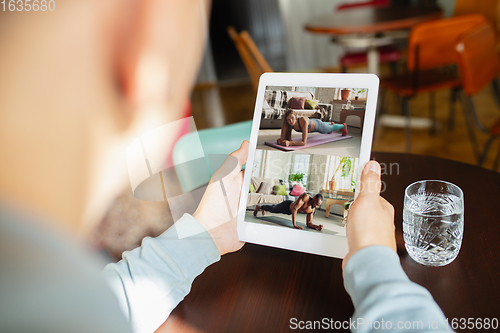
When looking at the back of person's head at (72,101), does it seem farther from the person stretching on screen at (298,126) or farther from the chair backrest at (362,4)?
the chair backrest at (362,4)

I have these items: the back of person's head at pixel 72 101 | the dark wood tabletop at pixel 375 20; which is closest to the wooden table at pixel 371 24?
the dark wood tabletop at pixel 375 20

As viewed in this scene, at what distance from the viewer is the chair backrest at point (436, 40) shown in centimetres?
145

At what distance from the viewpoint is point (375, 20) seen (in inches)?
72.7

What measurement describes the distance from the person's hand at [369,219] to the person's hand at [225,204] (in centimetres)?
Result: 19

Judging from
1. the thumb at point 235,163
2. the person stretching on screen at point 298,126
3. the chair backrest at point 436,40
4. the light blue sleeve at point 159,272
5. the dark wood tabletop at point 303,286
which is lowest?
the dark wood tabletop at point 303,286

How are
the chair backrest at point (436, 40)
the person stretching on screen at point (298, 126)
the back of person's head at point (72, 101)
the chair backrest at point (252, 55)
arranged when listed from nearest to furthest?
1. the person stretching on screen at point (298, 126)
2. the back of person's head at point (72, 101)
3. the chair backrest at point (436, 40)
4. the chair backrest at point (252, 55)

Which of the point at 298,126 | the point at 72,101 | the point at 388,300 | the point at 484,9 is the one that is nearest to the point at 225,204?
the point at 298,126

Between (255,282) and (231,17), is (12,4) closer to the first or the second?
(255,282)

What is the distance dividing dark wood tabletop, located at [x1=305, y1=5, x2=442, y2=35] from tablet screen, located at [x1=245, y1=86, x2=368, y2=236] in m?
1.42

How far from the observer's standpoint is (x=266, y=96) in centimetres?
57

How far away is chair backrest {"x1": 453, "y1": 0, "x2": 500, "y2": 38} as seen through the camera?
1.90 meters

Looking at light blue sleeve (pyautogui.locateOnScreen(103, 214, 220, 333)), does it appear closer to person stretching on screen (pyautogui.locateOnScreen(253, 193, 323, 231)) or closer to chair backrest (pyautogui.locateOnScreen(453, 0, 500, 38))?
person stretching on screen (pyautogui.locateOnScreen(253, 193, 323, 231))

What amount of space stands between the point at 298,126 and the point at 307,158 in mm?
58

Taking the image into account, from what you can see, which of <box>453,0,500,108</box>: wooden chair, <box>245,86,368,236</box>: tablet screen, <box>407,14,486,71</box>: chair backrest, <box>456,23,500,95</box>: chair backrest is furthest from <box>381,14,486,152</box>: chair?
<box>245,86,368,236</box>: tablet screen
